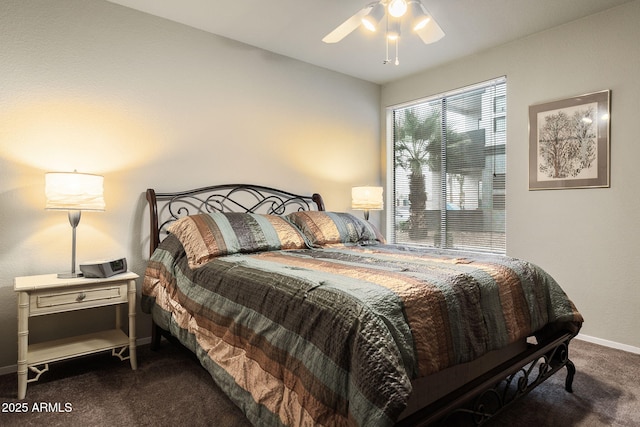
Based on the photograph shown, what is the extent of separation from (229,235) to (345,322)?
1451 millimetres

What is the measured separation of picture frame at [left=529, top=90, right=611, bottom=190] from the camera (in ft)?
9.53

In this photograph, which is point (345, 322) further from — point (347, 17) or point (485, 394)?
point (347, 17)

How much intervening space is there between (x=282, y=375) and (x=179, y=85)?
2.58 m

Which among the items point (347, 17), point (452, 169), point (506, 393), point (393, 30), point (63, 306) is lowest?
point (506, 393)

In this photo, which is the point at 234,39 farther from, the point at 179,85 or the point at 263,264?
the point at 263,264

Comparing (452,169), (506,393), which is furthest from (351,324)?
(452,169)

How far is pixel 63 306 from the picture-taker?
217 cm

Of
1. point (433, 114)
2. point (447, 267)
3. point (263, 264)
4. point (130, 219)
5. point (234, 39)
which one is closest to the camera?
point (447, 267)

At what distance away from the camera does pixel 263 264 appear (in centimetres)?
208

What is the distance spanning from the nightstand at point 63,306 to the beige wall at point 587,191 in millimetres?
3311

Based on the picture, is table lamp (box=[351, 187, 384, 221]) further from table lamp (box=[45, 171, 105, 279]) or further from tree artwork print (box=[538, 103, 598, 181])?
table lamp (box=[45, 171, 105, 279])

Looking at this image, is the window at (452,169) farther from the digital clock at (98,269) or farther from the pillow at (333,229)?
the digital clock at (98,269)

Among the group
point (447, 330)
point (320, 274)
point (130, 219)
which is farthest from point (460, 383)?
point (130, 219)

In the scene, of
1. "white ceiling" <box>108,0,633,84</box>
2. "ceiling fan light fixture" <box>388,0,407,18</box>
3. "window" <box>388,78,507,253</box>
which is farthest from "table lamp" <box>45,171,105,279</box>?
"window" <box>388,78,507,253</box>
